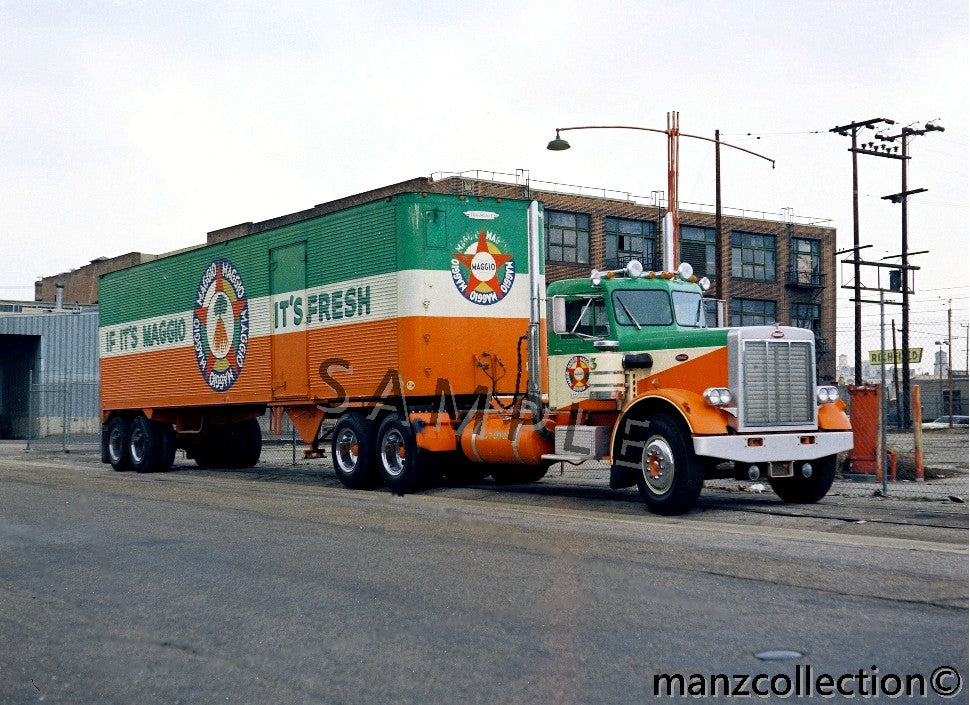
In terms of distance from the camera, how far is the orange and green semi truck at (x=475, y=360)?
13656 mm

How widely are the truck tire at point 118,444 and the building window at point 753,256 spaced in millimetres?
45510

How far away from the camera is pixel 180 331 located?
73.4 feet

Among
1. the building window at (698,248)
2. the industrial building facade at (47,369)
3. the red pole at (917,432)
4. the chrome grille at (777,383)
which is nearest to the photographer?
the chrome grille at (777,383)

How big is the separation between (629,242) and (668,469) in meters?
48.0

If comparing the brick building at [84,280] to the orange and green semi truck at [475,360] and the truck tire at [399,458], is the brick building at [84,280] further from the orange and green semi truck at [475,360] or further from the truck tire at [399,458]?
the truck tire at [399,458]

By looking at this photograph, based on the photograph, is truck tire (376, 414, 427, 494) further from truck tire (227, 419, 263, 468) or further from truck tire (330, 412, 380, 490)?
truck tire (227, 419, 263, 468)

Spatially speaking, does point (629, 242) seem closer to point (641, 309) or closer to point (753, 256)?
point (753, 256)

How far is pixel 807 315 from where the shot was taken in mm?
68500

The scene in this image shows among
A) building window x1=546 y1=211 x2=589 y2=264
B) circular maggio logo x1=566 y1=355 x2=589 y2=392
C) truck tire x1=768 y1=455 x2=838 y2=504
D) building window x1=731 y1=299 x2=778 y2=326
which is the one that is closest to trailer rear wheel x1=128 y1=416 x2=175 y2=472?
circular maggio logo x1=566 y1=355 x2=589 y2=392

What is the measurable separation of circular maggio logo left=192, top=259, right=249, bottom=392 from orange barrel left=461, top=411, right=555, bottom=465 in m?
5.41

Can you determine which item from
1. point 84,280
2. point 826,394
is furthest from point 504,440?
point 84,280

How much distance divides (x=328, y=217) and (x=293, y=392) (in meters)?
3.06

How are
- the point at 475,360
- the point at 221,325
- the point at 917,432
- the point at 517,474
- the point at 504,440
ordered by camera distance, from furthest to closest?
the point at 221,325 → the point at 517,474 → the point at 917,432 → the point at 475,360 → the point at 504,440

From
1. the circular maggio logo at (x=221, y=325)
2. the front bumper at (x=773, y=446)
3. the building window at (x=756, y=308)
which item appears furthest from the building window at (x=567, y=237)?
the front bumper at (x=773, y=446)
